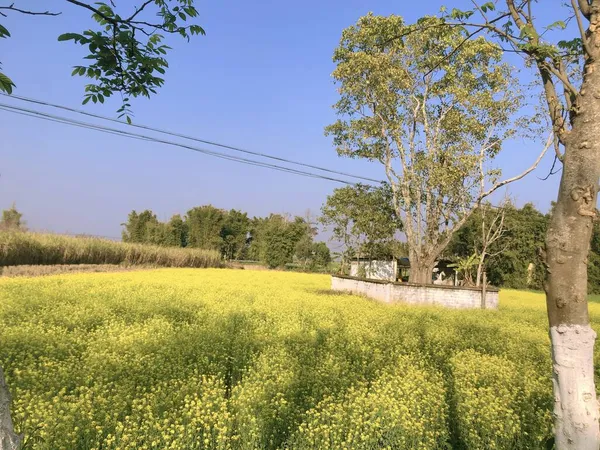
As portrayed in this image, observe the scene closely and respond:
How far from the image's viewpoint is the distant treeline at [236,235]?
2055 inches

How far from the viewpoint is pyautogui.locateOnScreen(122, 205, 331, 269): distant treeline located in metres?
52.2

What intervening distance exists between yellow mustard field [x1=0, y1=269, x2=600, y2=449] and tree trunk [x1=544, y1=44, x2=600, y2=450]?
270cm

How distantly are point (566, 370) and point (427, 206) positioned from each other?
20.5m

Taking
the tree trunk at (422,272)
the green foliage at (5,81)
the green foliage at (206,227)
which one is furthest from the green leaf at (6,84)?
the green foliage at (206,227)

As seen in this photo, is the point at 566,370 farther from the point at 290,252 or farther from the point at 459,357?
the point at 290,252

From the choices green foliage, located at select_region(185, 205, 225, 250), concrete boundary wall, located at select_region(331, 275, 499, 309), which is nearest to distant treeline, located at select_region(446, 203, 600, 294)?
concrete boundary wall, located at select_region(331, 275, 499, 309)

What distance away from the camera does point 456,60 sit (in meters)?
21.0

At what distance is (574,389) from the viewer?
188cm

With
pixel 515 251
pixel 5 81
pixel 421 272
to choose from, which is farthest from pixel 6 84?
pixel 515 251

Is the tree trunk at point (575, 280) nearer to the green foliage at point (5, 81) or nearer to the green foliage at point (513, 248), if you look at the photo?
the green foliage at point (5, 81)

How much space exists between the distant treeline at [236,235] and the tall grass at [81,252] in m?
11.0

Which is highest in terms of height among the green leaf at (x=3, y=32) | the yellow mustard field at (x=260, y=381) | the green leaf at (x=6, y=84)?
the green leaf at (x=3, y=32)

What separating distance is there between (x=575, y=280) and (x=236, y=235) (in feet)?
216

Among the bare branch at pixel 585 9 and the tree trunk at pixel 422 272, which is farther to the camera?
the tree trunk at pixel 422 272
